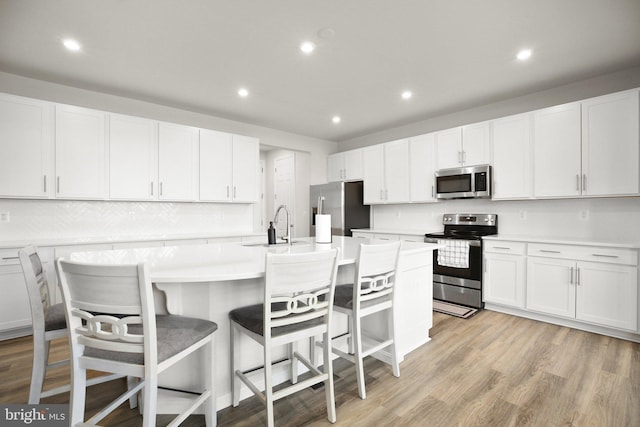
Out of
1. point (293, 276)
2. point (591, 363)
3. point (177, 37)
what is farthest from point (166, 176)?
point (591, 363)

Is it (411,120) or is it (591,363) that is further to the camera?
(411,120)

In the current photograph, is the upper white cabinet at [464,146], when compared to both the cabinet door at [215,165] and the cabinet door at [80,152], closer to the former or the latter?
the cabinet door at [215,165]

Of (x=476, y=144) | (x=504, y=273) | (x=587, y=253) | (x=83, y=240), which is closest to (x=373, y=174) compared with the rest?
(x=476, y=144)

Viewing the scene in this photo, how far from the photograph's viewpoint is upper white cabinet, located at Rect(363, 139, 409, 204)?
4836mm

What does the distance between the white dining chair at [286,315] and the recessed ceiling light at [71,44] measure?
2711mm

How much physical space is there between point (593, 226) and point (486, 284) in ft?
4.26

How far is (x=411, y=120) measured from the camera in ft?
16.1

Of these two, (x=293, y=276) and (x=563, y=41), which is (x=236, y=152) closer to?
(x=293, y=276)

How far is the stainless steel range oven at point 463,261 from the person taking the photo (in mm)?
3676

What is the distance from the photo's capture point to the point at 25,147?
3033 millimetres

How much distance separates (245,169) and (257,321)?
3435mm

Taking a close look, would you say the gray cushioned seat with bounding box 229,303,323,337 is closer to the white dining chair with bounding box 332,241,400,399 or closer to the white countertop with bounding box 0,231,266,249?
the white dining chair with bounding box 332,241,400,399

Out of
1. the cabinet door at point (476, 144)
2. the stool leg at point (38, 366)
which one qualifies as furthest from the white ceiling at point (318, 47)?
the stool leg at point (38, 366)

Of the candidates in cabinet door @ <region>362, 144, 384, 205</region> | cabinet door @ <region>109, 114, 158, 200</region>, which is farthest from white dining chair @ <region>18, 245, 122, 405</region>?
cabinet door @ <region>362, 144, 384, 205</region>
